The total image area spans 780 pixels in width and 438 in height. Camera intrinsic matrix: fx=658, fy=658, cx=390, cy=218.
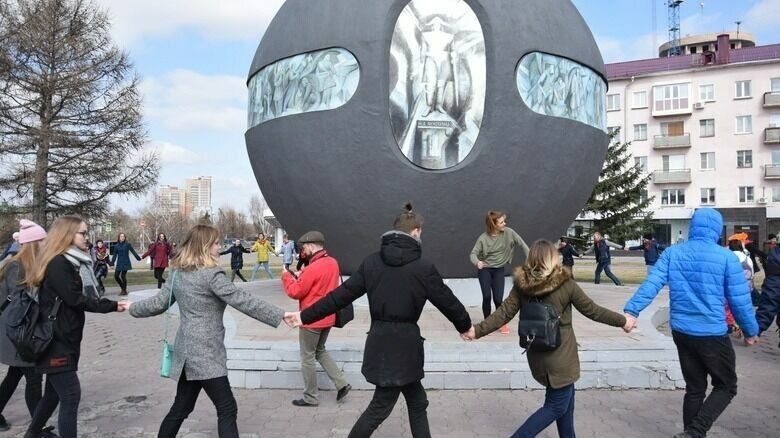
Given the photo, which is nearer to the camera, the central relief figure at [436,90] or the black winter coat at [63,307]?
the black winter coat at [63,307]

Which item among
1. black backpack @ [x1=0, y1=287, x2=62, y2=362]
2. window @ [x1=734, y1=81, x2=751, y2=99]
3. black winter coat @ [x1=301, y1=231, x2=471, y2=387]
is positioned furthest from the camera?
window @ [x1=734, y1=81, x2=751, y2=99]

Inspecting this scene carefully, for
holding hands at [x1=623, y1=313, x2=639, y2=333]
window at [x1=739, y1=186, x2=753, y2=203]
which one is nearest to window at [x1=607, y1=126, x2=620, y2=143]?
window at [x1=739, y1=186, x2=753, y2=203]

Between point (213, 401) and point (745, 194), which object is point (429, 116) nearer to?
point (213, 401)

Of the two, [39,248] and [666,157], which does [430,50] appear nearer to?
[39,248]

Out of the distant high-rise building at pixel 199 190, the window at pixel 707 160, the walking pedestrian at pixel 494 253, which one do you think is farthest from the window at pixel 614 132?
the distant high-rise building at pixel 199 190

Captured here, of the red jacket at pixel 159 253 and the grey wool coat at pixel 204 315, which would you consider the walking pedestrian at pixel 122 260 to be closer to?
the red jacket at pixel 159 253

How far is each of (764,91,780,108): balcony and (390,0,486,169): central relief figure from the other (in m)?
41.4

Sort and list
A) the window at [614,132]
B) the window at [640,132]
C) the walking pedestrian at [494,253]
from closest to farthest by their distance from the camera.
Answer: the walking pedestrian at [494,253]
the window at [614,132]
the window at [640,132]

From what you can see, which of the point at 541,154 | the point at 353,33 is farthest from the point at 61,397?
the point at 541,154

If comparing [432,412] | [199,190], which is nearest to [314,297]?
[432,412]

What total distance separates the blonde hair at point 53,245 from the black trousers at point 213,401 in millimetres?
1208

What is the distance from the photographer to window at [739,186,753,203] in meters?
43.6

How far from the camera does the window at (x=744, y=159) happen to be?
143ft

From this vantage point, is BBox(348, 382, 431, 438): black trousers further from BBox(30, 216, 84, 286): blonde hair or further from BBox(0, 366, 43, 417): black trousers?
BBox(0, 366, 43, 417): black trousers
